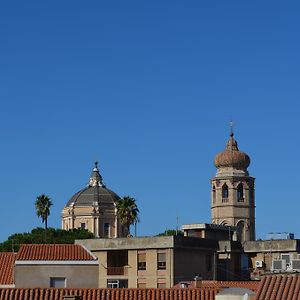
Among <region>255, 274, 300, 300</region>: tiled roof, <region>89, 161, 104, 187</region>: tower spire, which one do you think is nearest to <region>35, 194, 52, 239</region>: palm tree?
<region>89, 161, 104, 187</region>: tower spire

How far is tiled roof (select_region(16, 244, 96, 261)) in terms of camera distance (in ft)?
174

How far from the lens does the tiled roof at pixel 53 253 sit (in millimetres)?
53125

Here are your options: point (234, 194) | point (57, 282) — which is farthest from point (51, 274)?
point (234, 194)

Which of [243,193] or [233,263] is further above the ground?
[243,193]

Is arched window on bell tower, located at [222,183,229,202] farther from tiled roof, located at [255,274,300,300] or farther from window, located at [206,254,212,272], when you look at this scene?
tiled roof, located at [255,274,300,300]

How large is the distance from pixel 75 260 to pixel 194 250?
2477 cm

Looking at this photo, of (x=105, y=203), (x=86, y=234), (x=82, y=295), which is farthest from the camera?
(x=105, y=203)

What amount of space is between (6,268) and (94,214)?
9373 centimetres

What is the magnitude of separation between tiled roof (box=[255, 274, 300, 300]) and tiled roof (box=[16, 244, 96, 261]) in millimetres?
24466

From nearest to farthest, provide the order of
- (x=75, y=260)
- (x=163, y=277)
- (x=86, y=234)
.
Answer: (x=75, y=260)
(x=163, y=277)
(x=86, y=234)

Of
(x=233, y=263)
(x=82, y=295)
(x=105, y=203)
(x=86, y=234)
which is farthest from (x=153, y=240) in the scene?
(x=105, y=203)

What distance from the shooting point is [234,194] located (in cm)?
13562

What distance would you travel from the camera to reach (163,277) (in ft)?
242

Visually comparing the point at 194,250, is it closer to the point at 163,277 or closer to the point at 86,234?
the point at 163,277
